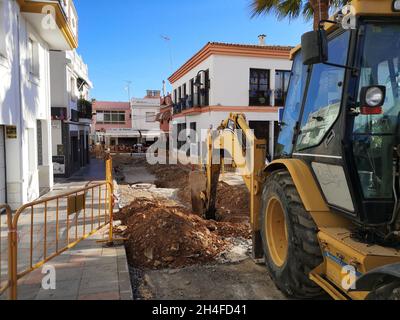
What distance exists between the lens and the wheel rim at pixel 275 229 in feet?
15.3

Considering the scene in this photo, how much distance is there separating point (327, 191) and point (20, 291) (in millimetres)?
3895

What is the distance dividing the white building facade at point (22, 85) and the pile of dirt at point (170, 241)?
12.5ft

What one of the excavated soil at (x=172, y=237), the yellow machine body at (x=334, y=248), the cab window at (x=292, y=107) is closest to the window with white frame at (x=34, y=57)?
the excavated soil at (x=172, y=237)

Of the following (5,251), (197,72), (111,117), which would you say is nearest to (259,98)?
(197,72)

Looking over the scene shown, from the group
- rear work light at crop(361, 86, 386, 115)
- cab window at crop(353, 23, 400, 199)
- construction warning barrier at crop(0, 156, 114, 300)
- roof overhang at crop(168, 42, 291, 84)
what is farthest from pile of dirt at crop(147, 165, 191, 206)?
rear work light at crop(361, 86, 386, 115)

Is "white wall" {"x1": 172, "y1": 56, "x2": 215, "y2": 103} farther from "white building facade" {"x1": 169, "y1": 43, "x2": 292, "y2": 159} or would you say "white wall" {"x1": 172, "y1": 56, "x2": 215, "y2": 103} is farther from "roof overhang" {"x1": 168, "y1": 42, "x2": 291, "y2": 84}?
"roof overhang" {"x1": 168, "y1": 42, "x2": 291, "y2": 84}

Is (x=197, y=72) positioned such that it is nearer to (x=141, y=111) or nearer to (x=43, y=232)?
(x=43, y=232)

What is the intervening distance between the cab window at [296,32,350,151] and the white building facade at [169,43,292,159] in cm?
1532

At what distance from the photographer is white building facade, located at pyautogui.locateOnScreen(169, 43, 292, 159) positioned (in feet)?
63.6

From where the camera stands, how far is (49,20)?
31.8 ft

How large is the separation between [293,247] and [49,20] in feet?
30.7

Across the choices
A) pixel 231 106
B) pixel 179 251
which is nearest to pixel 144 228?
pixel 179 251

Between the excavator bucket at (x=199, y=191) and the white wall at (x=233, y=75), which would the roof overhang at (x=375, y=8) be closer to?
the excavator bucket at (x=199, y=191)

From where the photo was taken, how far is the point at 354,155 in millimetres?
3146
